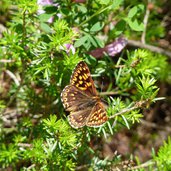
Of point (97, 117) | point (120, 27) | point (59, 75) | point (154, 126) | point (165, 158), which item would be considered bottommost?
point (154, 126)

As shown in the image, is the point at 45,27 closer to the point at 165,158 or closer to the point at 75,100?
the point at 75,100

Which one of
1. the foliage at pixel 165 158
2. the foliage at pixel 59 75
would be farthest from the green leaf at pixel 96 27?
the foliage at pixel 165 158

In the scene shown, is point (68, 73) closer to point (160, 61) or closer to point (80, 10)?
point (80, 10)

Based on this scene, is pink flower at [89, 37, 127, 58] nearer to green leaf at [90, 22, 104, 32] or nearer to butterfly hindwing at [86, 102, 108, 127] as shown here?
green leaf at [90, 22, 104, 32]

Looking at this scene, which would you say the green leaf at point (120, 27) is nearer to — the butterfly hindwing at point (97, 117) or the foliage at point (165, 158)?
the butterfly hindwing at point (97, 117)

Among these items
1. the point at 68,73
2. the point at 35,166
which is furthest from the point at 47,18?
the point at 35,166

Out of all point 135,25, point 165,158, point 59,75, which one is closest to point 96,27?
point 135,25


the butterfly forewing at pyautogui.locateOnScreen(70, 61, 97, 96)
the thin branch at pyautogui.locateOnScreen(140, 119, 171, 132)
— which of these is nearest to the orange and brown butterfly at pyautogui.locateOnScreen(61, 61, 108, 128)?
the butterfly forewing at pyautogui.locateOnScreen(70, 61, 97, 96)
